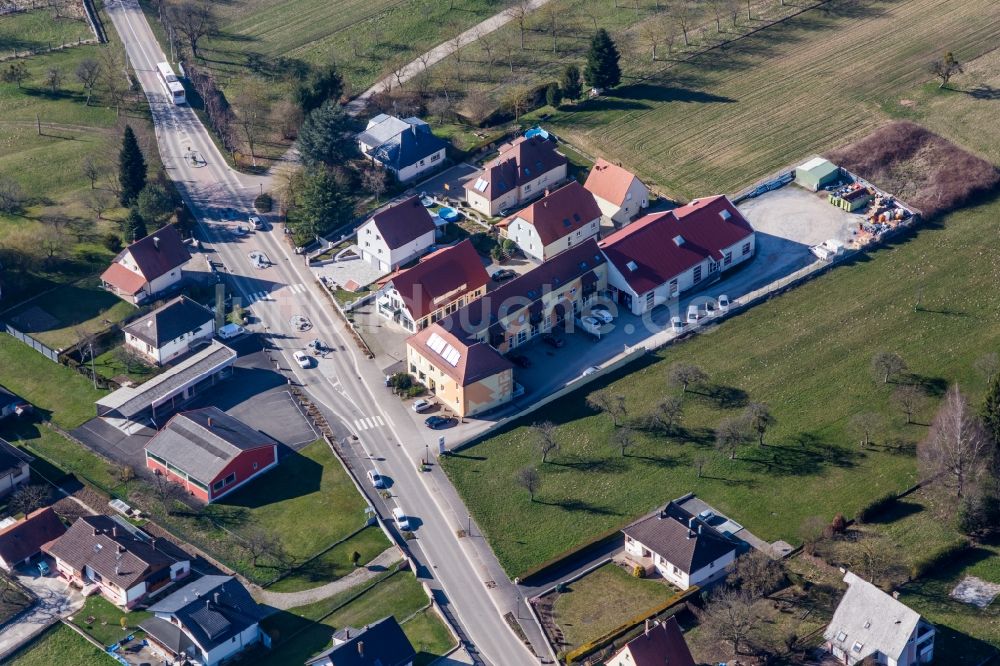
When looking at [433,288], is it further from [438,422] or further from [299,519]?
[299,519]

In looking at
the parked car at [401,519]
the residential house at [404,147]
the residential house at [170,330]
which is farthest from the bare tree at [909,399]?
the residential house at [170,330]

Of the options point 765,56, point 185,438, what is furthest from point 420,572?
point 765,56

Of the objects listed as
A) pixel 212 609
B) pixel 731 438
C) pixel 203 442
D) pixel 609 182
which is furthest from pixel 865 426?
pixel 212 609

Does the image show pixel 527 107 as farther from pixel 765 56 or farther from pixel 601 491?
pixel 601 491

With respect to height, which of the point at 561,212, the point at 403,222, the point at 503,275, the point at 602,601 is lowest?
the point at 602,601

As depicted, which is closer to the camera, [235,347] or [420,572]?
[420,572]
